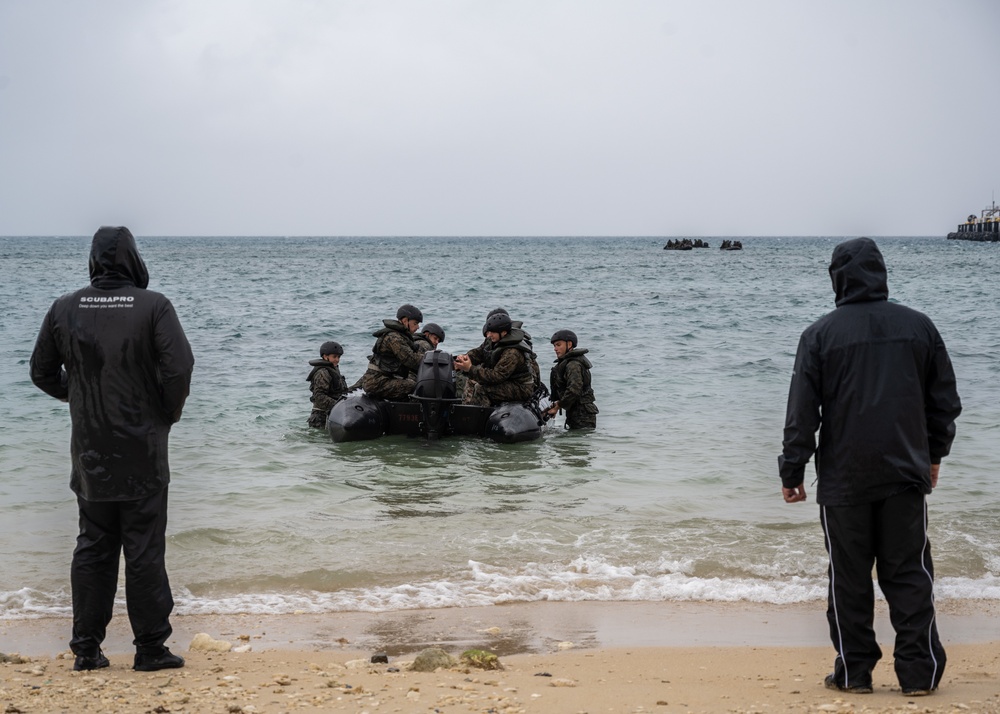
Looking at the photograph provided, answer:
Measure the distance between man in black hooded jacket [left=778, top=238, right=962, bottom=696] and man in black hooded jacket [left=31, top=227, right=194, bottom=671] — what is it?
2.74 meters

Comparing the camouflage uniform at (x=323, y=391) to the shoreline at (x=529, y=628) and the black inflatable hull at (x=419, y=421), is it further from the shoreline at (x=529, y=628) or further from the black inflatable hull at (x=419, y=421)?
the shoreline at (x=529, y=628)

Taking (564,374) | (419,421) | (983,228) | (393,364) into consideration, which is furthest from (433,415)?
(983,228)

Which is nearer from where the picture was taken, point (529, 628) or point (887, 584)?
point (887, 584)

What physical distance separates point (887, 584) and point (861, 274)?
129 centimetres

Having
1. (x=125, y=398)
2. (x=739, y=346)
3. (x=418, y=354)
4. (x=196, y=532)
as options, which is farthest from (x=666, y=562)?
(x=739, y=346)

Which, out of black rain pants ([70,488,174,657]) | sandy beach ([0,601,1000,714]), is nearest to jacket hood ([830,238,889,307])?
sandy beach ([0,601,1000,714])

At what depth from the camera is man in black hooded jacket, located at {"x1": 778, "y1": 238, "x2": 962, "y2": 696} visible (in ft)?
13.5

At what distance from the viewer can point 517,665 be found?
5027 mm

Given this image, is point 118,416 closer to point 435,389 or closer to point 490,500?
point 490,500

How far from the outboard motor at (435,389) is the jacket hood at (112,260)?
6.93 meters

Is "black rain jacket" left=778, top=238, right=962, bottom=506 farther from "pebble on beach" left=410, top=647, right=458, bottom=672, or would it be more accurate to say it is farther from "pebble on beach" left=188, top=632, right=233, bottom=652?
"pebble on beach" left=188, top=632, right=233, bottom=652

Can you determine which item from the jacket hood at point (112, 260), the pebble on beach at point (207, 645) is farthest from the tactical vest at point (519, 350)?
the jacket hood at point (112, 260)

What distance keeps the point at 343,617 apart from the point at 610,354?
15.9 m

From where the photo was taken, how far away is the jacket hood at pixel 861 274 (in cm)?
423
